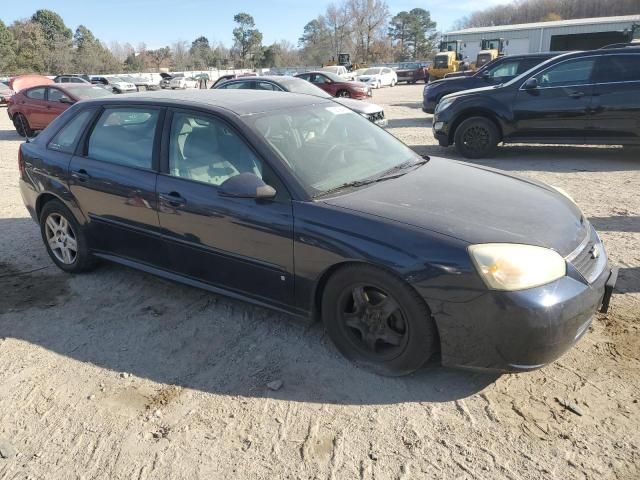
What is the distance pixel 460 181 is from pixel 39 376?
298cm

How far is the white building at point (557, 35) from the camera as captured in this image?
38.9 metres

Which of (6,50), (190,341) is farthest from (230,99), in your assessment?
(6,50)

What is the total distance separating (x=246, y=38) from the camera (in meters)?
91.1

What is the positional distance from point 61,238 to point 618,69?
8.53 meters

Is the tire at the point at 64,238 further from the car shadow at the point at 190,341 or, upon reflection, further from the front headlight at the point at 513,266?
the front headlight at the point at 513,266

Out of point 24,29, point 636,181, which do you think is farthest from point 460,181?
point 24,29

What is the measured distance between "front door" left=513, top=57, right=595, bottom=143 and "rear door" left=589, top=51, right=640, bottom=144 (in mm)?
130

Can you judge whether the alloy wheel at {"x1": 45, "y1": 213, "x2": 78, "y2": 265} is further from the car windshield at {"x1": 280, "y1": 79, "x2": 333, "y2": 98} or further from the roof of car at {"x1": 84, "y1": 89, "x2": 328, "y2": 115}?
the car windshield at {"x1": 280, "y1": 79, "x2": 333, "y2": 98}

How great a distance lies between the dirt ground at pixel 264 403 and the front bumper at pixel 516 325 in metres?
0.27

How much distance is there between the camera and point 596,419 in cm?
256

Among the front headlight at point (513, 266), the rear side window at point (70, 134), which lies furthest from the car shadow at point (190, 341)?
the rear side window at point (70, 134)

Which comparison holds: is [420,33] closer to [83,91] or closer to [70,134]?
[83,91]

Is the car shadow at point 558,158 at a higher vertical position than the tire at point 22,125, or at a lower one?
lower

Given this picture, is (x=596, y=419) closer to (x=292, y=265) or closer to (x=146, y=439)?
(x=292, y=265)
